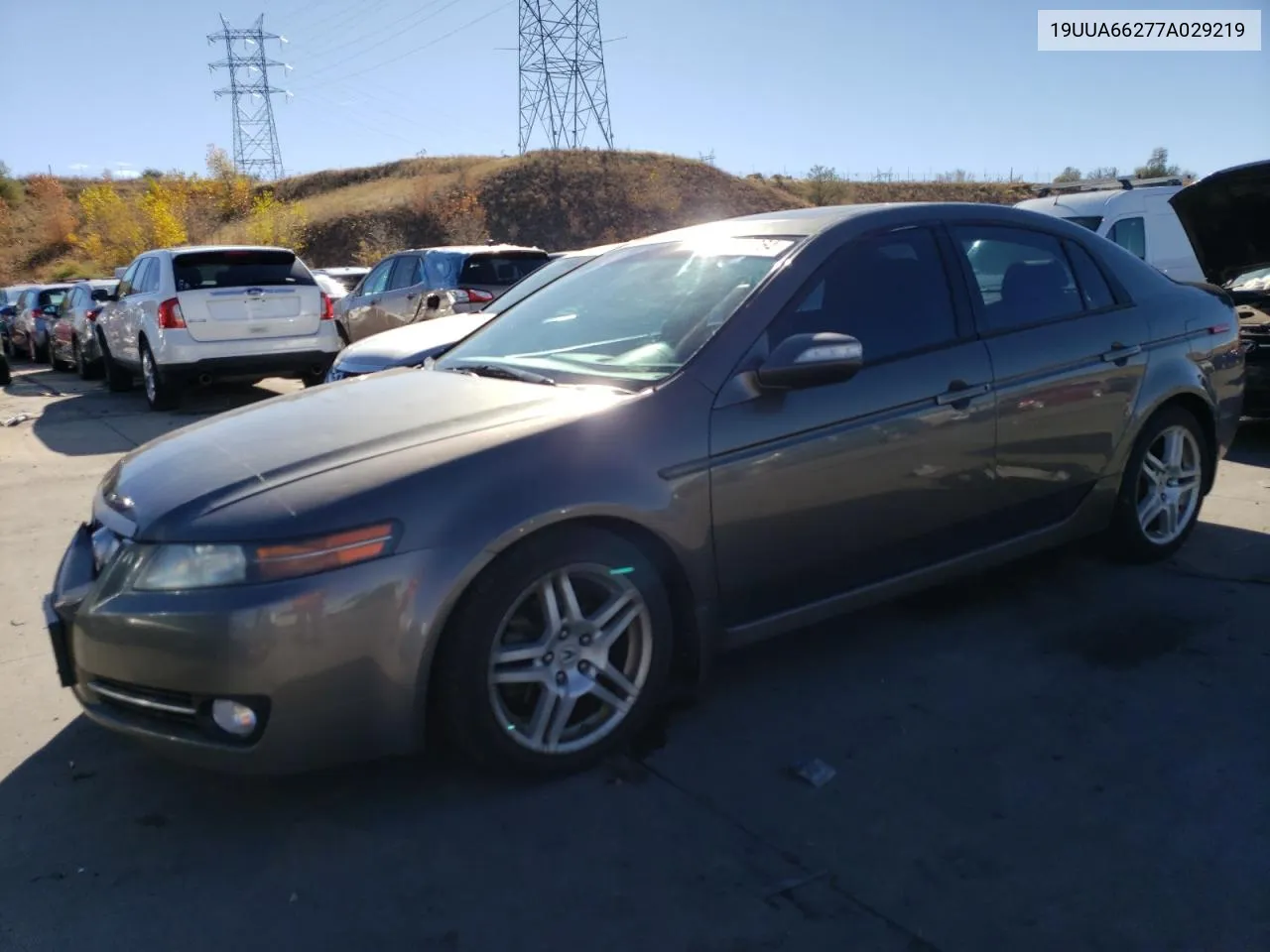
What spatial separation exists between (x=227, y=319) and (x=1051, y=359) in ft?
29.4

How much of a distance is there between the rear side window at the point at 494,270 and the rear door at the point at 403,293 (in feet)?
2.06

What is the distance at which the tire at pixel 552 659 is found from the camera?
2.76m

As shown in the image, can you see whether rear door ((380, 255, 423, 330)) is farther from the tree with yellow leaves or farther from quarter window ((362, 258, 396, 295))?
the tree with yellow leaves

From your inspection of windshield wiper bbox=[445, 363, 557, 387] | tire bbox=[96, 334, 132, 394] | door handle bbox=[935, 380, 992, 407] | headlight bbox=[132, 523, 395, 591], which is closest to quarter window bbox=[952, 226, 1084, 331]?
door handle bbox=[935, 380, 992, 407]

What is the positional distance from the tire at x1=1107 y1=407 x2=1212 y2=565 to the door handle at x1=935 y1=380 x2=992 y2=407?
3.59 feet

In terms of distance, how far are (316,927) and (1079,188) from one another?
36.4 ft

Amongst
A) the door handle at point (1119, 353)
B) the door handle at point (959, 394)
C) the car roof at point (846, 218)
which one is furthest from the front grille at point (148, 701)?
the door handle at point (1119, 353)

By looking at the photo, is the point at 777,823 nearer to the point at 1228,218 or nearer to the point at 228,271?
the point at 1228,218

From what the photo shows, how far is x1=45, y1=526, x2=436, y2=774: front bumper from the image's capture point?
2.56 metres

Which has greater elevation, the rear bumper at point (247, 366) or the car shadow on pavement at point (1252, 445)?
the rear bumper at point (247, 366)

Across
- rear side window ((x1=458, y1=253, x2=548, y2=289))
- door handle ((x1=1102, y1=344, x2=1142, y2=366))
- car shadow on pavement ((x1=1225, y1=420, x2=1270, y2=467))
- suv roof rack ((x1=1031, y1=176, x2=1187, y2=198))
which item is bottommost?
car shadow on pavement ((x1=1225, y1=420, x2=1270, y2=467))

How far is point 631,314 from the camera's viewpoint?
372cm

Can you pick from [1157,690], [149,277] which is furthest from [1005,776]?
[149,277]

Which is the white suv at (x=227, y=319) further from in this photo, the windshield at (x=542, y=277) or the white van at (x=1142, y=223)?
the white van at (x=1142, y=223)
